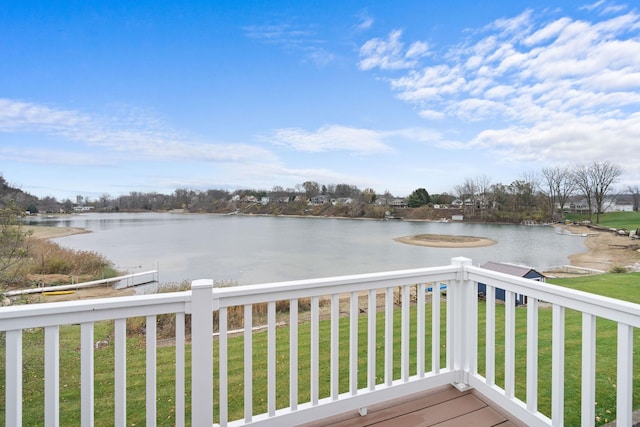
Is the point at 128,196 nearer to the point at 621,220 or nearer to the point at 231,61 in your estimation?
the point at 231,61

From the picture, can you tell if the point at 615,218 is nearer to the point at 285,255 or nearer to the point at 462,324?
the point at 285,255

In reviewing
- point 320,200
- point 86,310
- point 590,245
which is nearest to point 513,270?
point 86,310

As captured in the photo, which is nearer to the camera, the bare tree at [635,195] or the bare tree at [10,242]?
the bare tree at [10,242]

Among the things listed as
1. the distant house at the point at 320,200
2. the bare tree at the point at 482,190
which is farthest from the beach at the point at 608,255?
the distant house at the point at 320,200

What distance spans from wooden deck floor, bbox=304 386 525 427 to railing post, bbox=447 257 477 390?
0.49 ft

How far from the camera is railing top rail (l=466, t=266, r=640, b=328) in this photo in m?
1.19

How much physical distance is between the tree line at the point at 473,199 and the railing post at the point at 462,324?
35019 mm

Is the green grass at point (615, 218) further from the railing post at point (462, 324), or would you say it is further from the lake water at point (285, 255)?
the railing post at point (462, 324)

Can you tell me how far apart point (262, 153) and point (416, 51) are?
80.0ft

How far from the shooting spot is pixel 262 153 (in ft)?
112

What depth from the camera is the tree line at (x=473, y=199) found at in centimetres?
4203

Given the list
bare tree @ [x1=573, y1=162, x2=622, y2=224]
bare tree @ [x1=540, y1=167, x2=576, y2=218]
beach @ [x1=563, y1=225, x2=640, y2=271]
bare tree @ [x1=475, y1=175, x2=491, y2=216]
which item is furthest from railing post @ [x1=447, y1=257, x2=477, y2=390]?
bare tree @ [x1=540, y1=167, x2=576, y2=218]

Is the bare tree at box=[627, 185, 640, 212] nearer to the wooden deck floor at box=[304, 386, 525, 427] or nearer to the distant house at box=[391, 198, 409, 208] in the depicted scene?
the distant house at box=[391, 198, 409, 208]

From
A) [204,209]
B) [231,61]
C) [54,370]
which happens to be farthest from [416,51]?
[204,209]
